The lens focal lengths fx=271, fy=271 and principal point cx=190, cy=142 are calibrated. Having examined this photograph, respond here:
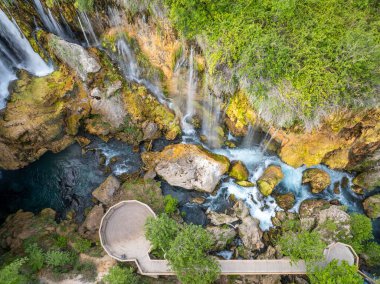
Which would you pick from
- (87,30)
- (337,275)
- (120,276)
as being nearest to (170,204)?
(120,276)

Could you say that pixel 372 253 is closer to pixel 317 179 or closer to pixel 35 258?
pixel 317 179

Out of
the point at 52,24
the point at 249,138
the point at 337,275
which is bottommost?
the point at 337,275

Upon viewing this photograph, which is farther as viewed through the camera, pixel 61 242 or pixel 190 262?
pixel 61 242

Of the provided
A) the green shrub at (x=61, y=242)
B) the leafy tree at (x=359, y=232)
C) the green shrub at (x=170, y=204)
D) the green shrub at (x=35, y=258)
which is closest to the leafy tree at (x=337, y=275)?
the leafy tree at (x=359, y=232)

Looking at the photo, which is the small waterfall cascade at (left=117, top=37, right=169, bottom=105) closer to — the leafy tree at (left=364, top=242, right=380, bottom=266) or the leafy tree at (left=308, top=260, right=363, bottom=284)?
the leafy tree at (left=308, top=260, right=363, bottom=284)

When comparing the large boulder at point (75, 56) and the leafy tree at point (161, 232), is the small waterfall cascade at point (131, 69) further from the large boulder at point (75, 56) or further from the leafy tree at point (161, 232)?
the leafy tree at point (161, 232)

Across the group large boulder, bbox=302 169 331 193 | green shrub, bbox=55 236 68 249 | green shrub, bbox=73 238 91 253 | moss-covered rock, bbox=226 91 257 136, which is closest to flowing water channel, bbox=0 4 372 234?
large boulder, bbox=302 169 331 193
